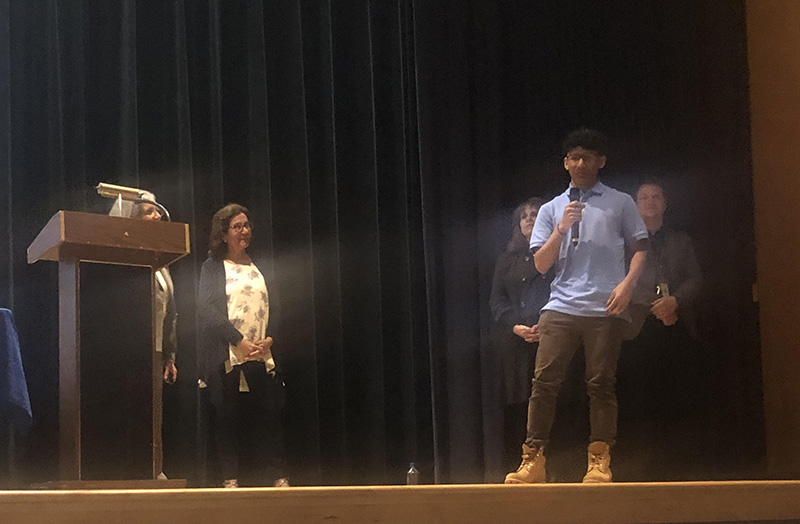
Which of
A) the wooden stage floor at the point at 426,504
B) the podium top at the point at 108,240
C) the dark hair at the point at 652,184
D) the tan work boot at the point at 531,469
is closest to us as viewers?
the wooden stage floor at the point at 426,504

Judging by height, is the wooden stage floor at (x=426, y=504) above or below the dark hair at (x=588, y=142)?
below

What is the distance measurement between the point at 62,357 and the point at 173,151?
5.98 feet

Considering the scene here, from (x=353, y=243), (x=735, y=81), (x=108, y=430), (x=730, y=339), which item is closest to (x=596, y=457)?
(x=730, y=339)

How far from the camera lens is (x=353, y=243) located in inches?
151

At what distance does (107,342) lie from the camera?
2021mm

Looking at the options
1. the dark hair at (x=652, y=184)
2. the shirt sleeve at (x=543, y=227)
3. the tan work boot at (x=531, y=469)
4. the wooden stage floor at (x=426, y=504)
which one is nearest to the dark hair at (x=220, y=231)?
the shirt sleeve at (x=543, y=227)

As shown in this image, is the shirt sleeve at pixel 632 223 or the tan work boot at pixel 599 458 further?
the shirt sleeve at pixel 632 223

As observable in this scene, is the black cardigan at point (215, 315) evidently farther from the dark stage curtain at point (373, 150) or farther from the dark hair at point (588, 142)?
the dark hair at point (588, 142)

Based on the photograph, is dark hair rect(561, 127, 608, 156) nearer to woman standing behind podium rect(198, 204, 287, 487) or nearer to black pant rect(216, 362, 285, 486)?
woman standing behind podium rect(198, 204, 287, 487)

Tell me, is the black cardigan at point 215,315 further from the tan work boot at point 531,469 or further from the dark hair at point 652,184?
the dark hair at point 652,184

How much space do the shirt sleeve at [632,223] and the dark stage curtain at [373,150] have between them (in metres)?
0.91

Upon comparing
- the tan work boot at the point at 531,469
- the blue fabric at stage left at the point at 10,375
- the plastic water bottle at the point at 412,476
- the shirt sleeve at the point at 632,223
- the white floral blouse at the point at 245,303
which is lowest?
the plastic water bottle at the point at 412,476

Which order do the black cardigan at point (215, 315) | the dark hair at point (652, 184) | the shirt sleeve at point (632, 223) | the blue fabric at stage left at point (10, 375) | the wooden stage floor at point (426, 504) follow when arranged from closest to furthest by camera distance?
the wooden stage floor at point (426, 504) < the blue fabric at stage left at point (10, 375) < the shirt sleeve at point (632, 223) < the black cardigan at point (215, 315) < the dark hair at point (652, 184)

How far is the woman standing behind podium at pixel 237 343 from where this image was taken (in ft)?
10.2
